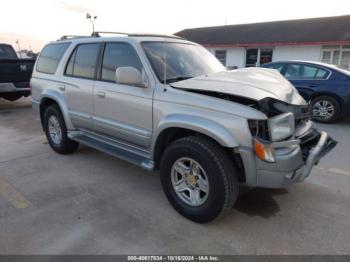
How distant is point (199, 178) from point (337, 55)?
19.3 meters

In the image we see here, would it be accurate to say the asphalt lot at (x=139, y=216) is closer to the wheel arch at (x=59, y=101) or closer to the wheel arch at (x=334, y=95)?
the wheel arch at (x=59, y=101)

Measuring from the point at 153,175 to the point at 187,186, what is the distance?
49.4 inches

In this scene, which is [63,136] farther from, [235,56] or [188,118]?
[235,56]

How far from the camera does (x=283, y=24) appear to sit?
23.0m

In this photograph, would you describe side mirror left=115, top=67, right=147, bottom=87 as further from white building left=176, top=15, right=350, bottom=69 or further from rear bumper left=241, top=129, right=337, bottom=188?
white building left=176, top=15, right=350, bottom=69

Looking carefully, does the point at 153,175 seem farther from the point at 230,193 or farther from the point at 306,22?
the point at 306,22

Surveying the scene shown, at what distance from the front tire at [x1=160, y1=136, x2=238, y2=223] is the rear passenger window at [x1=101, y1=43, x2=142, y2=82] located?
118 cm

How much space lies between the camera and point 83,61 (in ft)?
14.4

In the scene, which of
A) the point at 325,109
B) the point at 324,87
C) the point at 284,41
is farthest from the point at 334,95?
the point at 284,41

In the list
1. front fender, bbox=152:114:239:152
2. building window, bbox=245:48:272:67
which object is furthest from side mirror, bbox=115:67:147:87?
building window, bbox=245:48:272:67

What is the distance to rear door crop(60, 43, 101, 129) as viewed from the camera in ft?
13.7

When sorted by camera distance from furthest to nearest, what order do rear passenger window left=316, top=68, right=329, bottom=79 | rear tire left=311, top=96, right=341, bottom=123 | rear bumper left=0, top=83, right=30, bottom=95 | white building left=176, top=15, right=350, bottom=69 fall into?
white building left=176, top=15, right=350, bottom=69
rear bumper left=0, top=83, right=30, bottom=95
rear passenger window left=316, top=68, right=329, bottom=79
rear tire left=311, top=96, right=341, bottom=123

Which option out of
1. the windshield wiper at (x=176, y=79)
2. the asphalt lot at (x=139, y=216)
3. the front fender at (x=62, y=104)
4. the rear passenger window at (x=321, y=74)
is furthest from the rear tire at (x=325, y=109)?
the front fender at (x=62, y=104)

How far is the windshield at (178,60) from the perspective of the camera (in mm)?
3472
